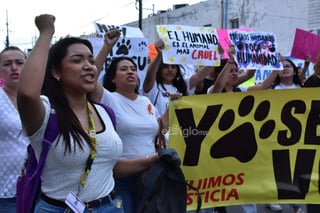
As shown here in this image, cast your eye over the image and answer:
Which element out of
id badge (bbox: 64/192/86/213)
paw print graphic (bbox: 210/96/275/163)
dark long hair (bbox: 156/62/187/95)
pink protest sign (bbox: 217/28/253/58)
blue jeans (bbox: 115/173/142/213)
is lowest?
blue jeans (bbox: 115/173/142/213)

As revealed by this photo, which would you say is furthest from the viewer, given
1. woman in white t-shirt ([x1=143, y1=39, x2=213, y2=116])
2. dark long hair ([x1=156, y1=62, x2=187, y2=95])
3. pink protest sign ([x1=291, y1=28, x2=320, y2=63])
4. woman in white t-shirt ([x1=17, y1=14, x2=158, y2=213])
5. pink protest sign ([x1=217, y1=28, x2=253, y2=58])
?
pink protest sign ([x1=291, y1=28, x2=320, y2=63])

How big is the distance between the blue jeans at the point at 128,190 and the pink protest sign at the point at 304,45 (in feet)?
13.5

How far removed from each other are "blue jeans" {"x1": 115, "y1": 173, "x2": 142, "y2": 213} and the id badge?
4.27 feet

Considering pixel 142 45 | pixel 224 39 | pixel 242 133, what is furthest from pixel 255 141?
pixel 224 39

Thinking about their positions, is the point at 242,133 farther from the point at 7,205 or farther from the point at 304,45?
the point at 304,45

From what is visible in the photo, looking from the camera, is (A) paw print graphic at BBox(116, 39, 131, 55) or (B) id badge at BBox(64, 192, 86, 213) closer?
(B) id badge at BBox(64, 192, 86, 213)

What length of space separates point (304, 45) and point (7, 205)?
5.12 m

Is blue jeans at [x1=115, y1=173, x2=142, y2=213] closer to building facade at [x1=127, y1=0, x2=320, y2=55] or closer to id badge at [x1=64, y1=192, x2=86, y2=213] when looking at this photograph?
id badge at [x1=64, y1=192, x2=86, y2=213]

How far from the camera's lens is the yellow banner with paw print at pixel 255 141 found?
13.8ft

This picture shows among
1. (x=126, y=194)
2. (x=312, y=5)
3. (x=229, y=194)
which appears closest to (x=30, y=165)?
(x=126, y=194)

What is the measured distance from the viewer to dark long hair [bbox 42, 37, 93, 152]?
2.34 metres

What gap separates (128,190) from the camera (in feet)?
12.1

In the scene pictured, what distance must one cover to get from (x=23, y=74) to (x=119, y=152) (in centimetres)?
71

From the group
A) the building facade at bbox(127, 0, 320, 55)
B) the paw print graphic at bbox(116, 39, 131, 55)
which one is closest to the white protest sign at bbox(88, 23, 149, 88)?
the paw print graphic at bbox(116, 39, 131, 55)
